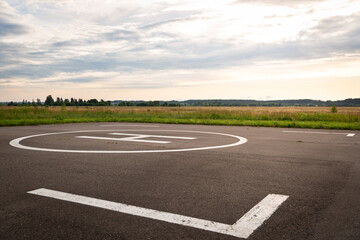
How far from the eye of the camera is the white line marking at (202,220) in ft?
9.26

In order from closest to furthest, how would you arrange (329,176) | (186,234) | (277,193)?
(186,234) < (277,193) < (329,176)

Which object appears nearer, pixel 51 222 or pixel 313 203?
pixel 51 222

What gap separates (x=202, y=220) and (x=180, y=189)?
1.09m

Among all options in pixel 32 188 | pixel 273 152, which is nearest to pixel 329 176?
pixel 273 152

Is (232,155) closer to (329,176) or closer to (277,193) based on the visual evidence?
(329,176)

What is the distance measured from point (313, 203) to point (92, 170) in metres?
3.78

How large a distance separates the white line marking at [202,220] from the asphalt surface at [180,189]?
78 millimetres

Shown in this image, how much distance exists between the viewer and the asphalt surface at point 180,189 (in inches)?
111

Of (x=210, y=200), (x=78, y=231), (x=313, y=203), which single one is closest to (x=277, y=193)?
(x=313, y=203)

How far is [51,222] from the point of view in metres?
3.00

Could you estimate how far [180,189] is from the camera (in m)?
4.08

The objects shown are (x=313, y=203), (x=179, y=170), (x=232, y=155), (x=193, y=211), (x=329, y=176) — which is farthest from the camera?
(x=232, y=155)

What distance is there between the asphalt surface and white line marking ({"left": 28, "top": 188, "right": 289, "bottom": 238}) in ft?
0.26

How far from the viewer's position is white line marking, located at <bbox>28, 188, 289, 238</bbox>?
2.82 m
